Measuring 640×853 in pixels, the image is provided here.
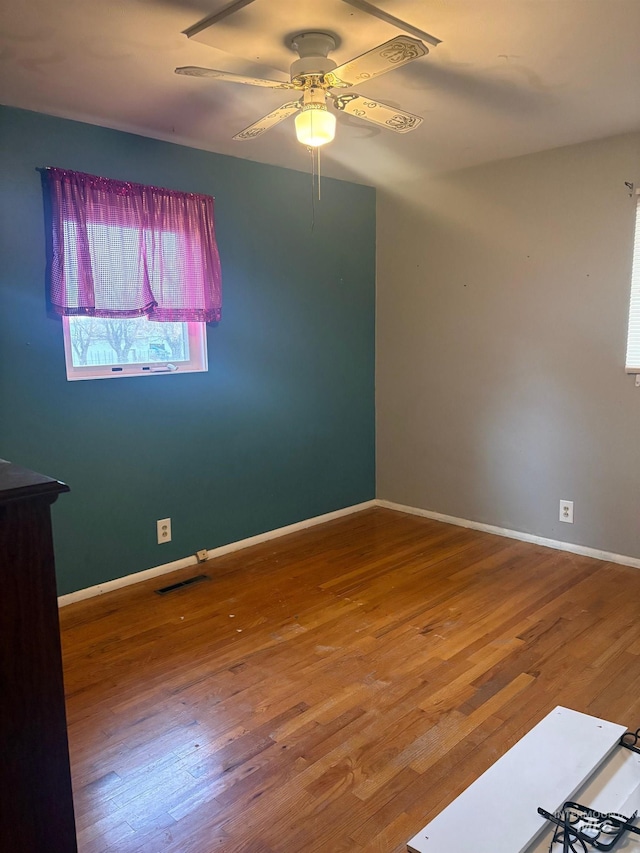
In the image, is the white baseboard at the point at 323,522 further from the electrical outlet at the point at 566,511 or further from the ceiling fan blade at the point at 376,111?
the ceiling fan blade at the point at 376,111

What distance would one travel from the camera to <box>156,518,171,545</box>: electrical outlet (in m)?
3.36

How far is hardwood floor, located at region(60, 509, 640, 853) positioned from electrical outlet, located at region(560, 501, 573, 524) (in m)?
0.21

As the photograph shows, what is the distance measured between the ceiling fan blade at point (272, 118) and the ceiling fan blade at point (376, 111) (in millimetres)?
153

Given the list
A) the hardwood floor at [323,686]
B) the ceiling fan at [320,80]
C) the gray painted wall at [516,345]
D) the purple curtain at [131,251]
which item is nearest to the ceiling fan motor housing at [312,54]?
the ceiling fan at [320,80]

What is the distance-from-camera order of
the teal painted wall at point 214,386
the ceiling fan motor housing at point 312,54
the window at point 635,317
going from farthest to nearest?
the window at point 635,317, the teal painted wall at point 214,386, the ceiling fan motor housing at point 312,54

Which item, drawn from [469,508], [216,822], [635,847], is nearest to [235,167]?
[469,508]

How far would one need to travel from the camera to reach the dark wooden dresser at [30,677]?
953 mm

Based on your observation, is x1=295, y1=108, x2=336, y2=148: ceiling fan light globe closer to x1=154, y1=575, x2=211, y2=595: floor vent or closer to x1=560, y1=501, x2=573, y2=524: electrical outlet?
x1=154, y1=575, x2=211, y2=595: floor vent

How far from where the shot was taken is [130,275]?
10.1ft

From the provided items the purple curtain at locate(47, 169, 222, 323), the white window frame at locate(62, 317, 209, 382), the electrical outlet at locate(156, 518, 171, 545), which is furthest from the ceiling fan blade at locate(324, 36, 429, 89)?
the electrical outlet at locate(156, 518, 171, 545)

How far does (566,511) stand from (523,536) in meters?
0.34

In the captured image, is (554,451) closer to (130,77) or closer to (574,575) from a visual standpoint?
(574,575)

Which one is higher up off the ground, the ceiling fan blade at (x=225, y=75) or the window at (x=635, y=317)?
the ceiling fan blade at (x=225, y=75)

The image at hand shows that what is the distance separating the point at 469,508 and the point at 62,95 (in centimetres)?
325
